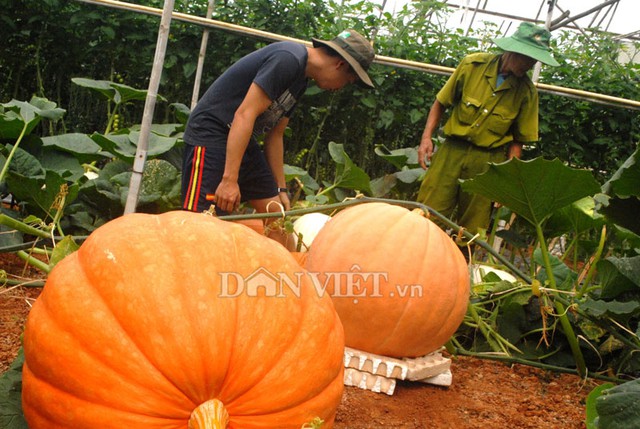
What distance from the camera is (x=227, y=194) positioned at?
2.74 meters

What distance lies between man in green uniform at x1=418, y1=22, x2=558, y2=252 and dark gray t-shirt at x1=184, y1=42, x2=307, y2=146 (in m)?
1.32

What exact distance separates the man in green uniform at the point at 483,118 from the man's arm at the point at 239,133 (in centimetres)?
157

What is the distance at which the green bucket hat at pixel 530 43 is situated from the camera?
3.70 meters

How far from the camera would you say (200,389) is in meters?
1.13

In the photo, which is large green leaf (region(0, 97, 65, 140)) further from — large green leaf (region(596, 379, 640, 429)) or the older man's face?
the older man's face

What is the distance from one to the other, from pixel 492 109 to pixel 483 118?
7 cm

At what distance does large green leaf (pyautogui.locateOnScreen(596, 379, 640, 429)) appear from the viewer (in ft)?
4.17

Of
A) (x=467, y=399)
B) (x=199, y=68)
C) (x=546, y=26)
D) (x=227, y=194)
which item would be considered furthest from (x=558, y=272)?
(x=546, y=26)

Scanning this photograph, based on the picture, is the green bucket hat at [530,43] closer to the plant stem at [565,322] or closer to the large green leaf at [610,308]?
the plant stem at [565,322]

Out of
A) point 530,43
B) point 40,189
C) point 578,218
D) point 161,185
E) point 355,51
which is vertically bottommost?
point 161,185

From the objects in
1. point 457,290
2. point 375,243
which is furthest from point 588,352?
point 375,243

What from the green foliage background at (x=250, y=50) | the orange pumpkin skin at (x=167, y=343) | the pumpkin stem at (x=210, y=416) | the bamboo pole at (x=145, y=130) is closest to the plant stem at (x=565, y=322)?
the orange pumpkin skin at (x=167, y=343)

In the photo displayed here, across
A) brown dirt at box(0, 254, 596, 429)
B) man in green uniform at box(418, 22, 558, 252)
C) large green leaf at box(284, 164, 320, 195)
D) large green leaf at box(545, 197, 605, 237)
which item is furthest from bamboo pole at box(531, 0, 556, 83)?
brown dirt at box(0, 254, 596, 429)

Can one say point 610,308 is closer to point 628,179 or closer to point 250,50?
point 628,179
